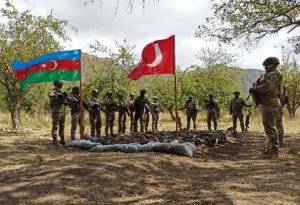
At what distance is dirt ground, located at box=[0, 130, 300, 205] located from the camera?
4680 millimetres

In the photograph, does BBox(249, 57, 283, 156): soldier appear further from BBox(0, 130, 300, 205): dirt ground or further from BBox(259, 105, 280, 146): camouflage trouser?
BBox(0, 130, 300, 205): dirt ground

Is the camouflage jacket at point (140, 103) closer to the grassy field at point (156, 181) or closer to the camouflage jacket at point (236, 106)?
the camouflage jacket at point (236, 106)

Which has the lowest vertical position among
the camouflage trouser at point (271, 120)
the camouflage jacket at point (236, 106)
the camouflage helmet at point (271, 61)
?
the camouflage trouser at point (271, 120)

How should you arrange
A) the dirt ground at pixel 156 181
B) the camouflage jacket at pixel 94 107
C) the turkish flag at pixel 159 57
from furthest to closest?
1. the camouflage jacket at pixel 94 107
2. the turkish flag at pixel 159 57
3. the dirt ground at pixel 156 181

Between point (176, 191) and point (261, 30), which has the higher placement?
point (261, 30)

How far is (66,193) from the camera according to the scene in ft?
15.7

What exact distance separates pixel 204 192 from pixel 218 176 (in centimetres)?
137

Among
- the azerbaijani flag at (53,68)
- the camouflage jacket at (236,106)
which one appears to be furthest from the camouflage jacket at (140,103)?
the camouflage jacket at (236,106)

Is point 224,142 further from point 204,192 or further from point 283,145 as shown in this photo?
point 204,192

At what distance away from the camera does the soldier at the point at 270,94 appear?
8.37 metres

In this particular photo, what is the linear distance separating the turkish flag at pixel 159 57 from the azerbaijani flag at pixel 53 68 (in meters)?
2.36

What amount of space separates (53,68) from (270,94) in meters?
6.54

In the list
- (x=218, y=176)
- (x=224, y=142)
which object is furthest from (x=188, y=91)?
(x=218, y=176)

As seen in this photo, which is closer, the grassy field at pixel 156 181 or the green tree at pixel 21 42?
the grassy field at pixel 156 181
